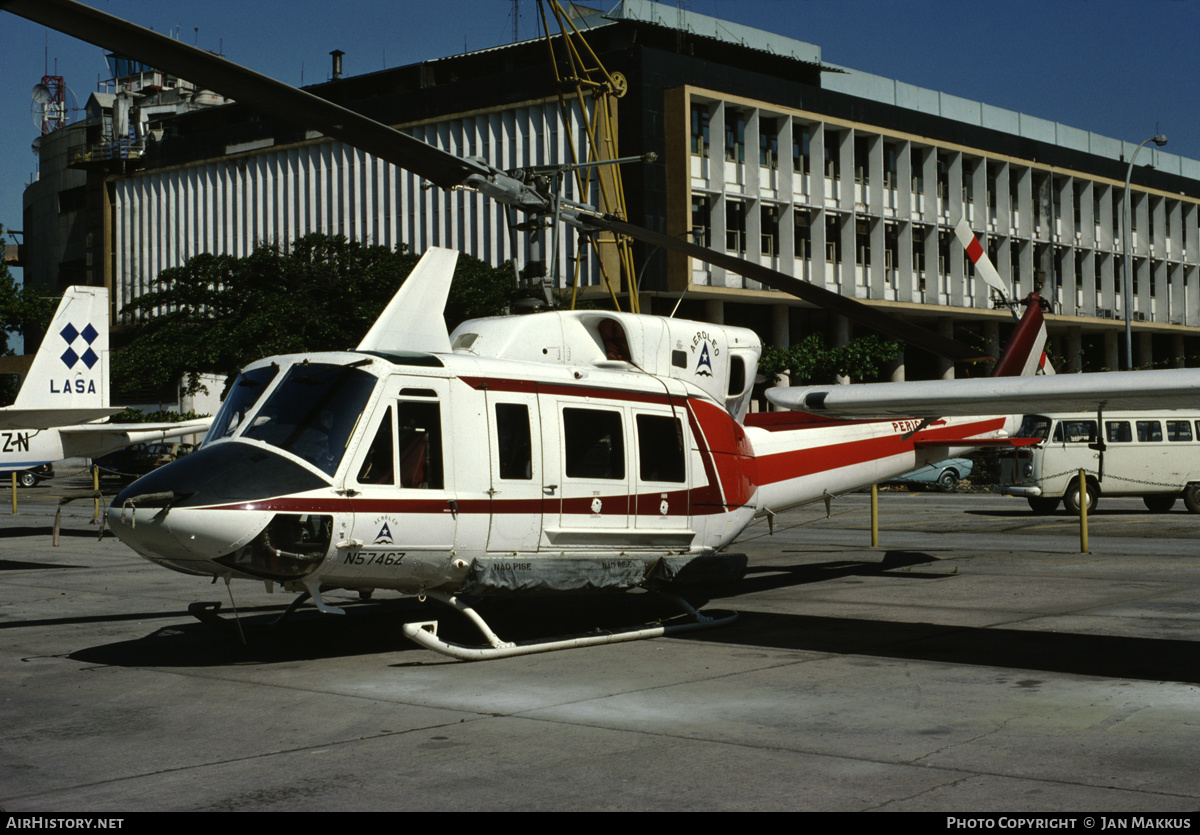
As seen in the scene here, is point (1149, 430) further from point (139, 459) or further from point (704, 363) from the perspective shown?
point (139, 459)

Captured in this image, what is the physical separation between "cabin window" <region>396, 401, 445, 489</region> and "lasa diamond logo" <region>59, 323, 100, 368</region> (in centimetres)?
1604

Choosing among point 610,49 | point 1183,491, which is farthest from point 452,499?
point 610,49

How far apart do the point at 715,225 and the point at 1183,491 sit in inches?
1101

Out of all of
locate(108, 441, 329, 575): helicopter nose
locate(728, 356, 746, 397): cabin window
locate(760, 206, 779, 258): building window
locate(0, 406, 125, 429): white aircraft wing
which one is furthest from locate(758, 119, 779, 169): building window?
locate(108, 441, 329, 575): helicopter nose

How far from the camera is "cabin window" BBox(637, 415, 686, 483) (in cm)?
1144

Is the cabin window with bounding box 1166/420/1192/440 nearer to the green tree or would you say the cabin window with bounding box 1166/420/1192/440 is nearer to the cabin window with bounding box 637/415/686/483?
the cabin window with bounding box 637/415/686/483

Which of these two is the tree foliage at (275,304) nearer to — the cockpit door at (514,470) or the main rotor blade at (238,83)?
the cockpit door at (514,470)

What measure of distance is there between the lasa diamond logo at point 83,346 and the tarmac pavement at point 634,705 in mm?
9593

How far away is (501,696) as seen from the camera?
8422 mm

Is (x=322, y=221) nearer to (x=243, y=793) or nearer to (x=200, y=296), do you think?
(x=200, y=296)

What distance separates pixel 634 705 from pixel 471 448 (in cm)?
297

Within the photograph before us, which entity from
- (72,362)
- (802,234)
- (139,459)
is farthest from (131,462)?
(802,234)

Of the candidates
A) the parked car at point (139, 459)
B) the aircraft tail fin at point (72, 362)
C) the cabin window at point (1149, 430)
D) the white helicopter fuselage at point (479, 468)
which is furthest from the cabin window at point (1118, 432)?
the parked car at point (139, 459)

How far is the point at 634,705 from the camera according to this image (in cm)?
806
